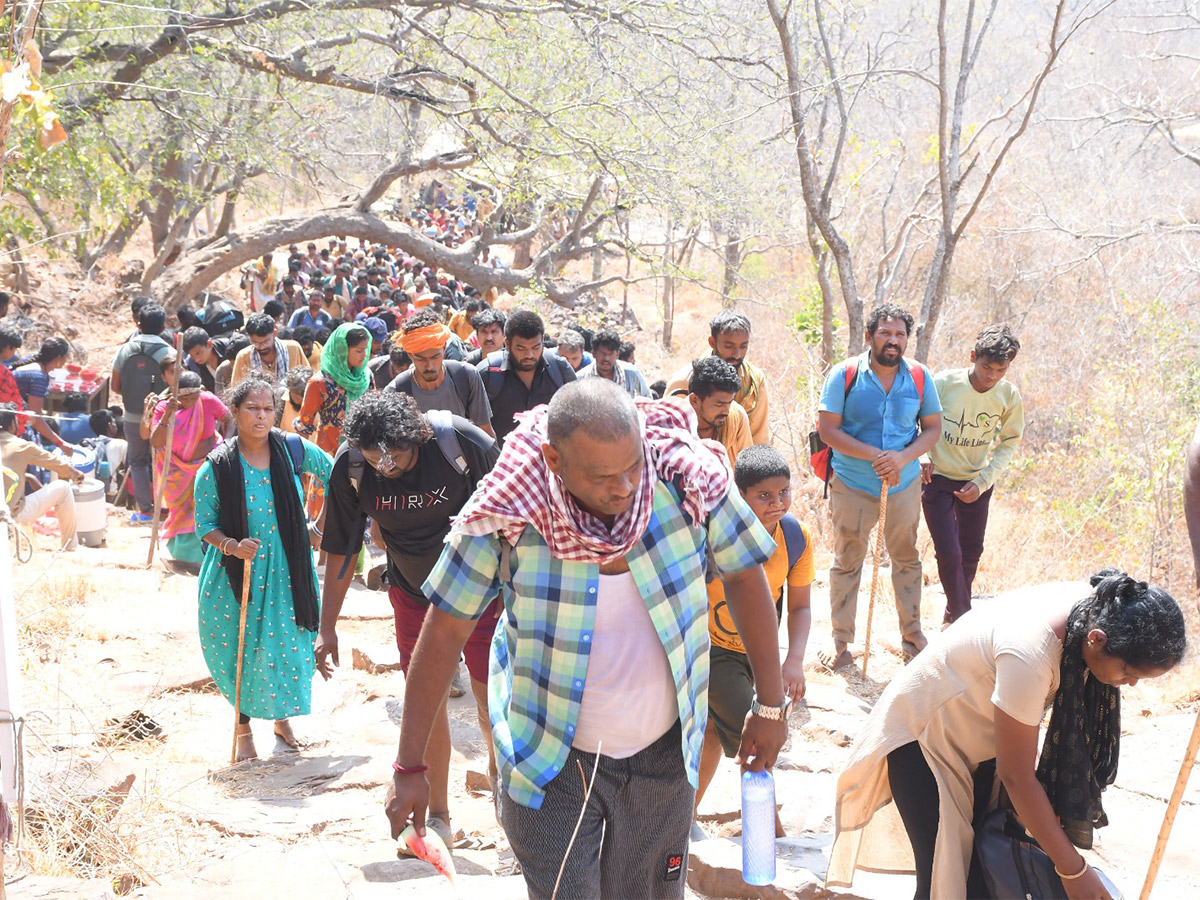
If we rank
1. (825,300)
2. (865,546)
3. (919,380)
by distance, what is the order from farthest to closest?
(825,300) → (865,546) → (919,380)

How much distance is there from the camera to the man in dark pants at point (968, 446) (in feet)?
19.8

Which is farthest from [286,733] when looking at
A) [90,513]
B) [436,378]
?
[90,513]

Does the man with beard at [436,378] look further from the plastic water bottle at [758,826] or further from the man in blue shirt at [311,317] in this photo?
the man in blue shirt at [311,317]

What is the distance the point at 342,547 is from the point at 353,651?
245 cm

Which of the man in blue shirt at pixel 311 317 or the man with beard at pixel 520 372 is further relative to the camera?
the man in blue shirt at pixel 311 317

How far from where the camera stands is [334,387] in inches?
301

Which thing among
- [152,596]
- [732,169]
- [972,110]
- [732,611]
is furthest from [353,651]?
[972,110]

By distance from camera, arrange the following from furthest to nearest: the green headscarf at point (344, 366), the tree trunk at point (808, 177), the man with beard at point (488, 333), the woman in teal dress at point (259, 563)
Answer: the tree trunk at point (808, 177) → the man with beard at point (488, 333) → the green headscarf at point (344, 366) → the woman in teal dress at point (259, 563)

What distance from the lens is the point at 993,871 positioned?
2.78m

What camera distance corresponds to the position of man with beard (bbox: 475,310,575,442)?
20.3 ft

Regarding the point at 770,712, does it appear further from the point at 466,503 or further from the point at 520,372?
the point at 520,372

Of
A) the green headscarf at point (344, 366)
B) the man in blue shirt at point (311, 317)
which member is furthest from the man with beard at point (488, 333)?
the man in blue shirt at point (311, 317)

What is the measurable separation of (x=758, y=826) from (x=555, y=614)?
89cm

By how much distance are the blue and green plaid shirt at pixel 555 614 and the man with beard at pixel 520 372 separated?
376 centimetres
